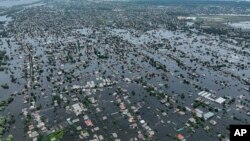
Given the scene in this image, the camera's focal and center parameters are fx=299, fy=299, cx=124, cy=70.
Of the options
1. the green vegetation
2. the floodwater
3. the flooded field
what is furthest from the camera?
the floodwater

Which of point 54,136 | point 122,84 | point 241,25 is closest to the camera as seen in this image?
point 54,136

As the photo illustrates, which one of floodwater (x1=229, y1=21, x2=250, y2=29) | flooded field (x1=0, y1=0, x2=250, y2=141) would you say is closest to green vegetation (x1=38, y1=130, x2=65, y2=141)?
flooded field (x1=0, y1=0, x2=250, y2=141)

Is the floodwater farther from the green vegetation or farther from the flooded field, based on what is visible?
the green vegetation

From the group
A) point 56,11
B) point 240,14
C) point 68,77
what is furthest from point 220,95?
point 56,11

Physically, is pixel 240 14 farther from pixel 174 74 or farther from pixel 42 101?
pixel 42 101

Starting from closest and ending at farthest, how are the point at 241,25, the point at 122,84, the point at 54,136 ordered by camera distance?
the point at 54,136 → the point at 122,84 → the point at 241,25

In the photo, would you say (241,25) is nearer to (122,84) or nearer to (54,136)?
(122,84)

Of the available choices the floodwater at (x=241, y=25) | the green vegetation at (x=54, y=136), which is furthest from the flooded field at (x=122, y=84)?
the floodwater at (x=241, y=25)

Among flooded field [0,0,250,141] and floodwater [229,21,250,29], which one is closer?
flooded field [0,0,250,141]

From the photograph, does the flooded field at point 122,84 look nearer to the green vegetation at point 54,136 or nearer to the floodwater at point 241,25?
the green vegetation at point 54,136

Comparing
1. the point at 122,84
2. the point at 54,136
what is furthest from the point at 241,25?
the point at 54,136

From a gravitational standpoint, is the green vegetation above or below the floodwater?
below
